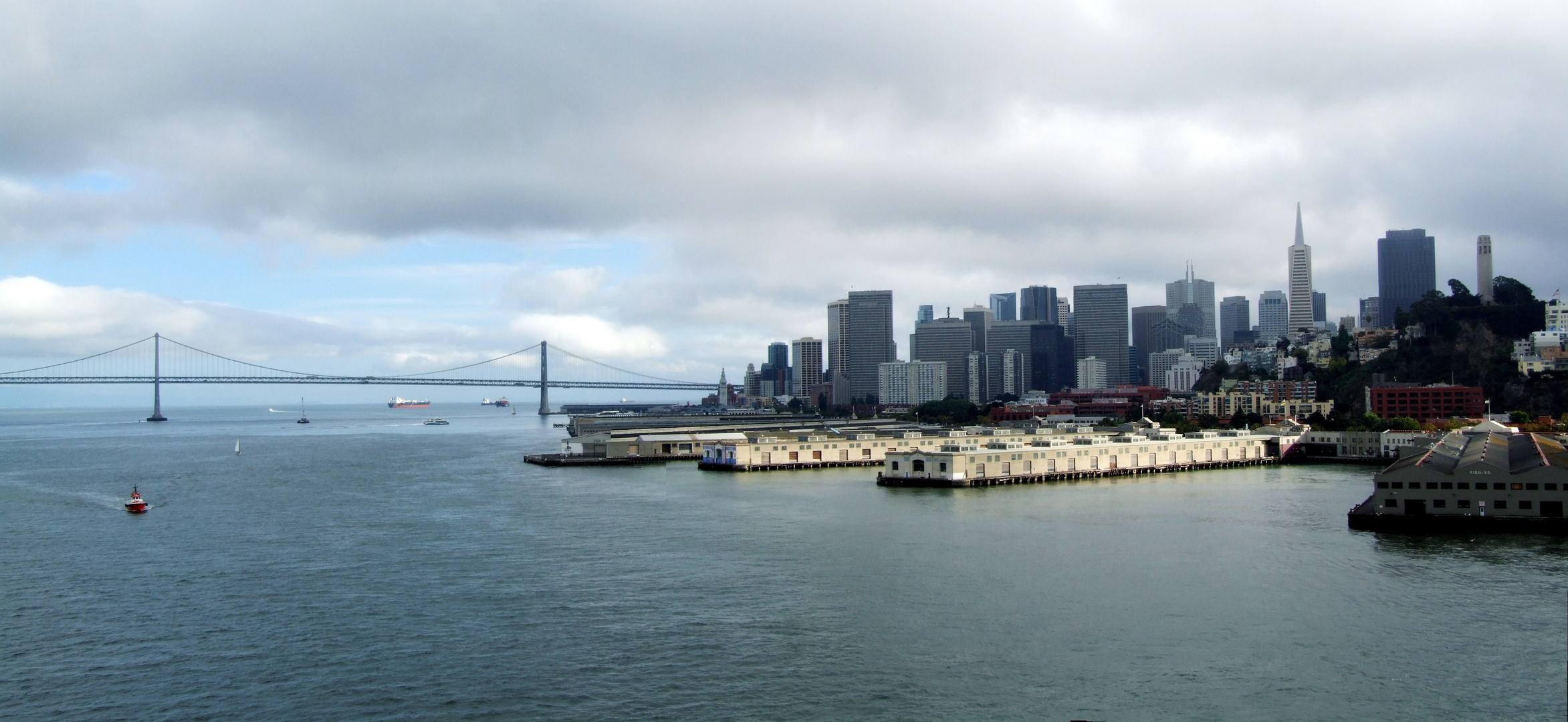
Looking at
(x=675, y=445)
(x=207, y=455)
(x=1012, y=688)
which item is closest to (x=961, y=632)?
(x=1012, y=688)

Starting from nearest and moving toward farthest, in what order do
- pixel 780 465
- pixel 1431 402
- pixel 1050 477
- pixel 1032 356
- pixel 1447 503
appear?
1. pixel 1447 503
2. pixel 1050 477
3. pixel 780 465
4. pixel 1431 402
5. pixel 1032 356

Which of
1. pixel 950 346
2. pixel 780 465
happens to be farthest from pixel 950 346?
pixel 780 465

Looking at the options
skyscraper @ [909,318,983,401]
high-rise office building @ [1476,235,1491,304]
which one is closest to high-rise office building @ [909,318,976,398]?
skyscraper @ [909,318,983,401]

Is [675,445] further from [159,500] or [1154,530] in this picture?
[1154,530]

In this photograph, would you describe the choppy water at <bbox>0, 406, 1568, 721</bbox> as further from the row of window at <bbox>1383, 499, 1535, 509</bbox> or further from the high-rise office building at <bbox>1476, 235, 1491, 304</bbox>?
the high-rise office building at <bbox>1476, 235, 1491, 304</bbox>

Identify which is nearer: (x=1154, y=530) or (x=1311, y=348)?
(x=1154, y=530)

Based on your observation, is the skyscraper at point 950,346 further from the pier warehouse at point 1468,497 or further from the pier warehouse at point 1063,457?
the pier warehouse at point 1468,497

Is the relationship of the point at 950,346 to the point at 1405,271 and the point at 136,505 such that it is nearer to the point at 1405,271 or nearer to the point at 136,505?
the point at 1405,271

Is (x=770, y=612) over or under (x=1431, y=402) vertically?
under
